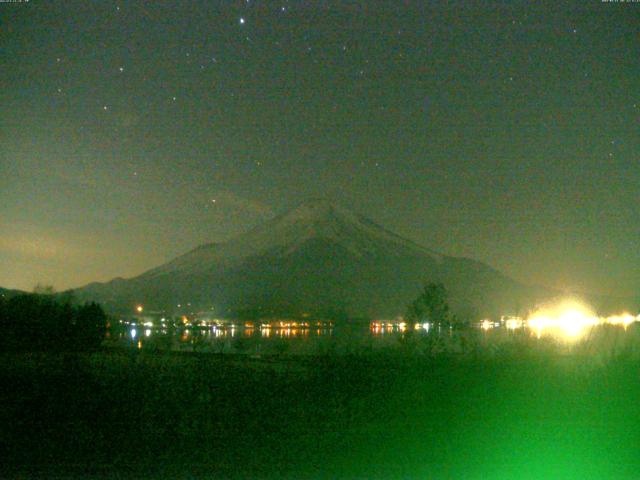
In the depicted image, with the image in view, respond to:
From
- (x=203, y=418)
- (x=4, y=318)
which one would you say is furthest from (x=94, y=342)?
(x=203, y=418)

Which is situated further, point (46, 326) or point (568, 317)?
point (46, 326)

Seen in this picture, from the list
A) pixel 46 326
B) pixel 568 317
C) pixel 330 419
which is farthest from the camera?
pixel 46 326

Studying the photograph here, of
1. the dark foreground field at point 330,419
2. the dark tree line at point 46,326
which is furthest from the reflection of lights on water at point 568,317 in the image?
the dark tree line at point 46,326

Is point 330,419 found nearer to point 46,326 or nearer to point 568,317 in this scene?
point 568,317

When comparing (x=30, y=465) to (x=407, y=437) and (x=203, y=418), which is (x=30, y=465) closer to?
(x=203, y=418)

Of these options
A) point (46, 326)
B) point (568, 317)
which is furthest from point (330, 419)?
point (46, 326)

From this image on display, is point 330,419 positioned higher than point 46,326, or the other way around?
point 46,326

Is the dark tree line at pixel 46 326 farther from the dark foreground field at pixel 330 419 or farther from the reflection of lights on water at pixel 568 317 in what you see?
the reflection of lights on water at pixel 568 317
